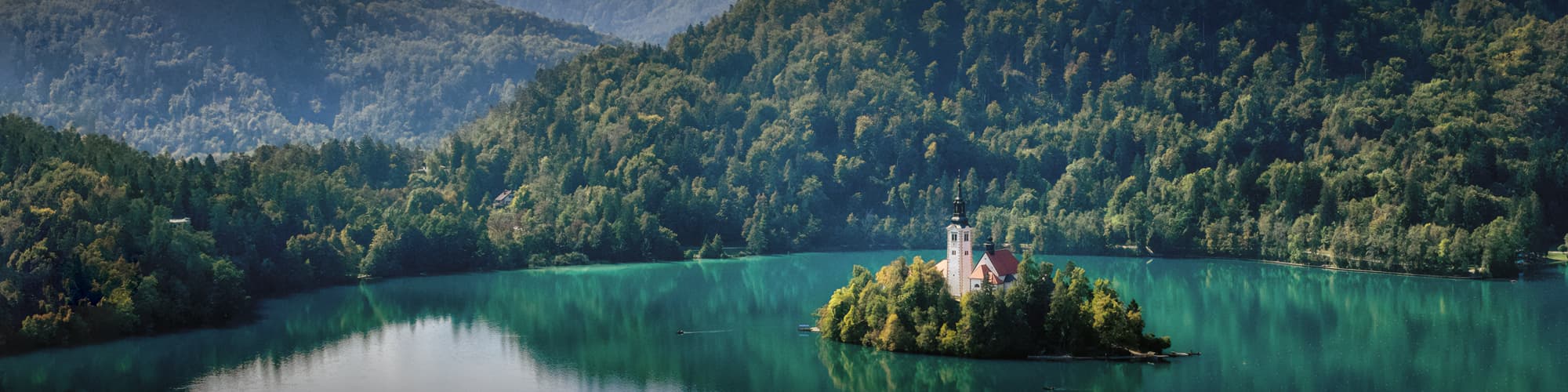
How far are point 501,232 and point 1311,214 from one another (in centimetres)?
6441

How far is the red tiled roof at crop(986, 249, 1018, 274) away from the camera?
209 ft

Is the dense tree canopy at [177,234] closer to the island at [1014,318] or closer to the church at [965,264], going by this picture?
the island at [1014,318]

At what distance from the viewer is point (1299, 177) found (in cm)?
11606

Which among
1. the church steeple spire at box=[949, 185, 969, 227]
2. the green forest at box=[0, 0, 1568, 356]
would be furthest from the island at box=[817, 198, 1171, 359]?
the green forest at box=[0, 0, 1568, 356]

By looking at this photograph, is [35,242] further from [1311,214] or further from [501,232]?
[1311,214]

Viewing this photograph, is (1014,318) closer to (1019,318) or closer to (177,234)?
(1019,318)

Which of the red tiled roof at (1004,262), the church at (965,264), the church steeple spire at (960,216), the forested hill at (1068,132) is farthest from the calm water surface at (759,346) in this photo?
the forested hill at (1068,132)

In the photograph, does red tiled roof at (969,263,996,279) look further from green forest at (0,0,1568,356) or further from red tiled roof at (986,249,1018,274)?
green forest at (0,0,1568,356)

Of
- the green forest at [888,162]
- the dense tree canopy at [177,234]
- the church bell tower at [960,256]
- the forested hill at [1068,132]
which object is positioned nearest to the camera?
the church bell tower at [960,256]

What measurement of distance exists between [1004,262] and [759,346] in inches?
453

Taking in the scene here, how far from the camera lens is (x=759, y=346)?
66688 mm

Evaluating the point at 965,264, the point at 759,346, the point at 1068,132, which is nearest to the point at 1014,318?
the point at 965,264

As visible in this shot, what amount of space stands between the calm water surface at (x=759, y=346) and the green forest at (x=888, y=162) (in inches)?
199

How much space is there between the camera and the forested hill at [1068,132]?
111m
